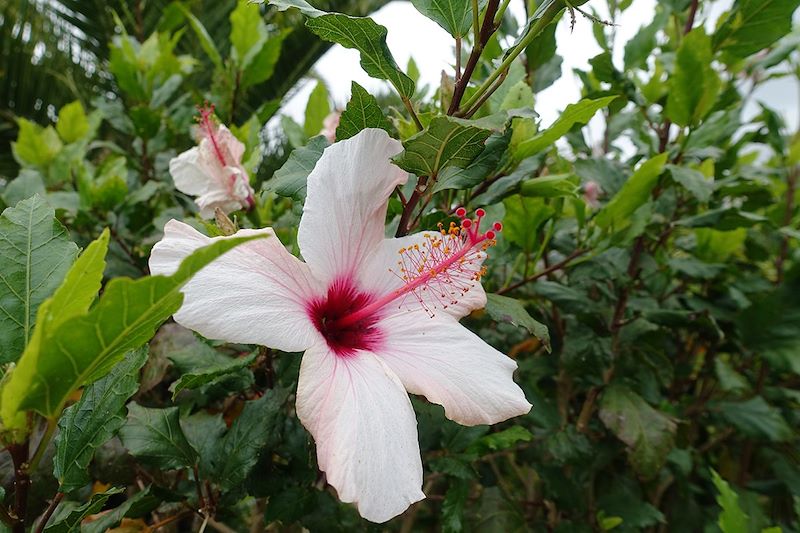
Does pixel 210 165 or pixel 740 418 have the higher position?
pixel 210 165

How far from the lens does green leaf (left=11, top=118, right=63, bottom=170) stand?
1625mm

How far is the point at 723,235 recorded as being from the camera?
1.70 m

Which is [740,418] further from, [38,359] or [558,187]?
[38,359]

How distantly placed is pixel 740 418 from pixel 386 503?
1372 mm

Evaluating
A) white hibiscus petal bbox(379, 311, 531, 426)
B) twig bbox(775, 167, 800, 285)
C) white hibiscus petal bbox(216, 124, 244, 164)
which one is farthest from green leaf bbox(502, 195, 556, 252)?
twig bbox(775, 167, 800, 285)

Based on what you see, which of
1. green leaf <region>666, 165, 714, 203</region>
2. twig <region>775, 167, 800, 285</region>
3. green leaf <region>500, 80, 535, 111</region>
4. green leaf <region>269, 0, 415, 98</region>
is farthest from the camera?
twig <region>775, 167, 800, 285</region>

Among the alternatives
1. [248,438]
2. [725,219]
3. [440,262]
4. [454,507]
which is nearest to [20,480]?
[248,438]

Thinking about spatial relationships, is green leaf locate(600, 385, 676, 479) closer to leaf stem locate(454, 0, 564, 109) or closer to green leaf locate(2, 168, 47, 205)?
leaf stem locate(454, 0, 564, 109)

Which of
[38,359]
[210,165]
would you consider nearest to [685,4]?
[210,165]

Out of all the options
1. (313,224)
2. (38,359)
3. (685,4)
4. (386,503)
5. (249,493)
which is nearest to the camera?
(38,359)

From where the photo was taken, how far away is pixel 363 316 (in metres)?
0.81

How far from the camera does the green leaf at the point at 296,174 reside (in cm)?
79

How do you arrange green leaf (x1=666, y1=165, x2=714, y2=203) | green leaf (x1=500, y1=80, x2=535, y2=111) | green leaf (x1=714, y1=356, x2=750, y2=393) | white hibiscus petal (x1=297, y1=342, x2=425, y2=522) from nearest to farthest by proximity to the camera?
white hibiscus petal (x1=297, y1=342, x2=425, y2=522) < green leaf (x1=500, y1=80, x2=535, y2=111) < green leaf (x1=666, y1=165, x2=714, y2=203) < green leaf (x1=714, y1=356, x2=750, y2=393)

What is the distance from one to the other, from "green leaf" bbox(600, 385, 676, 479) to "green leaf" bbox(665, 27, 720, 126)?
61cm
